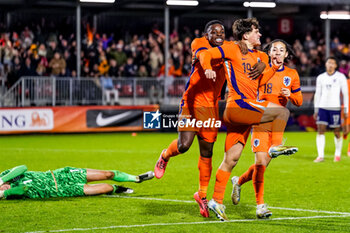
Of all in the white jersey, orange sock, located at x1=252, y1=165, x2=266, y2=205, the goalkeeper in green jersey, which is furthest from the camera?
the white jersey

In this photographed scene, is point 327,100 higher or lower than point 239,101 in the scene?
lower

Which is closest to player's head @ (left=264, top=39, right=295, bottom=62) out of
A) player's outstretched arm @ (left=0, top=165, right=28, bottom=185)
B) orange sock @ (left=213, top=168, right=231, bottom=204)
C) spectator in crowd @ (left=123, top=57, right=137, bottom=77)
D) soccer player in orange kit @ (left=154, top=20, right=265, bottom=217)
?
soccer player in orange kit @ (left=154, top=20, right=265, bottom=217)

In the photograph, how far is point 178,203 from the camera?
340 inches

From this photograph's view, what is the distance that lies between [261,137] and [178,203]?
167cm

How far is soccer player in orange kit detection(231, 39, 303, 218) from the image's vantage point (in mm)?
7539

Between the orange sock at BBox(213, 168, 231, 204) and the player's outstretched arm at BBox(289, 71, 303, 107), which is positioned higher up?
the player's outstretched arm at BBox(289, 71, 303, 107)

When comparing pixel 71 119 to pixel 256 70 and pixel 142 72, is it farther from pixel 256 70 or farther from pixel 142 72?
pixel 256 70

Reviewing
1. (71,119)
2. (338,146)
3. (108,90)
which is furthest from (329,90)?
(108,90)

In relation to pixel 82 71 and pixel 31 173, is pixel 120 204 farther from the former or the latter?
pixel 82 71

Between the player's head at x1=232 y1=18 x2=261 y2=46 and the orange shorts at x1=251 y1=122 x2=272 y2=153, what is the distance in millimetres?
1039

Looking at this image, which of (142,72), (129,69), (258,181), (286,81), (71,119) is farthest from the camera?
(142,72)

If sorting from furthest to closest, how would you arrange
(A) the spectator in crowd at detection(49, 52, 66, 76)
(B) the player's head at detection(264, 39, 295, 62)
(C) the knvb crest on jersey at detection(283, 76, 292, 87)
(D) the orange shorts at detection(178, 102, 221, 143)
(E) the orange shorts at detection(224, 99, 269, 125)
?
1. (A) the spectator in crowd at detection(49, 52, 66, 76)
2. (C) the knvb crest on jersey at detection(283, 76, 292, 87)
3. (B) the player's head at detection(264, 39, 295, 62)
4. (D) the orange shorts at detection(178, 102, 221, 143)
5. (E) the orange shorts at detection(224, 99, 269, 125)

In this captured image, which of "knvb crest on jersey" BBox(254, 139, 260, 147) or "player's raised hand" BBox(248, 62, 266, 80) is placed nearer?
"player's raised hand" BBox(248, 62, 266, 80)

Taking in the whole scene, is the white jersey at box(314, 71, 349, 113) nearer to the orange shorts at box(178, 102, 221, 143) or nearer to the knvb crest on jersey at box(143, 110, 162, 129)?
the orange shorts at box(178, 102, 221, 143)
